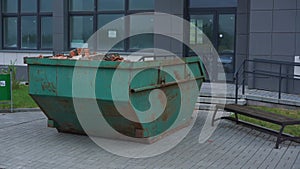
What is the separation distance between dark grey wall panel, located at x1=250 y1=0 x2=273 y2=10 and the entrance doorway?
63.1 inches

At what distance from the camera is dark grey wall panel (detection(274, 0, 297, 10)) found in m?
12.4

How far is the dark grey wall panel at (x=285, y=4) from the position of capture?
40.6 ft

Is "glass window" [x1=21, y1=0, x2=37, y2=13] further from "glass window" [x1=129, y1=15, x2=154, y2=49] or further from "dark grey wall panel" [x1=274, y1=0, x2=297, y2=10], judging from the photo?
"dark grey wall panel" [x1=274, y1=0, x2=297, y2=10]

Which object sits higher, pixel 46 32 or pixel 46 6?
pixel 46 6

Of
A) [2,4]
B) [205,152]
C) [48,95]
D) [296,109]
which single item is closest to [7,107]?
[48,95]

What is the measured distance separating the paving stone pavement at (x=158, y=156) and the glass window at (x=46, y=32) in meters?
9.54

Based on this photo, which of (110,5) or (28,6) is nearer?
(110,5)

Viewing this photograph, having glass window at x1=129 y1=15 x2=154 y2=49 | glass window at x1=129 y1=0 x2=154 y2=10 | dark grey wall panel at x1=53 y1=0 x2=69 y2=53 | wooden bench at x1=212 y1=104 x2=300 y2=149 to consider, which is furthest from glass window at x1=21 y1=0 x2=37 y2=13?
wooden bench at x1=212 y1=104 x2=300 y2=149

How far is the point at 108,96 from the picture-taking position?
6777 mm

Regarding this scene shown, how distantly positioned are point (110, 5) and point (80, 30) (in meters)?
1.72

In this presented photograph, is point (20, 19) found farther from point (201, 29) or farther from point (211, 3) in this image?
point (211, 3)

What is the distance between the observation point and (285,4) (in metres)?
12.5

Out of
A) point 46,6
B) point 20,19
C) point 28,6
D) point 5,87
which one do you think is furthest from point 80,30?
point 5,87

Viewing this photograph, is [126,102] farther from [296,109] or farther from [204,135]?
[296,109]
